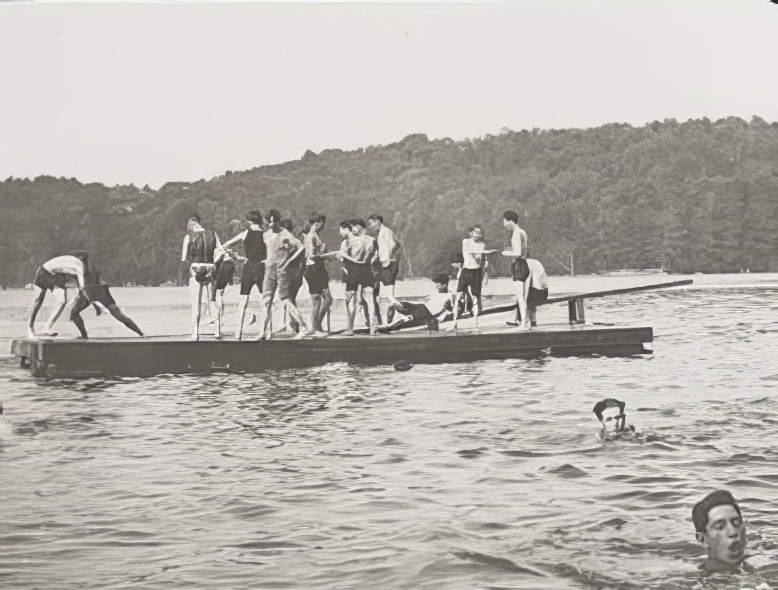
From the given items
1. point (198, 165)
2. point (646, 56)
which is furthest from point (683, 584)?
point (198, 165)

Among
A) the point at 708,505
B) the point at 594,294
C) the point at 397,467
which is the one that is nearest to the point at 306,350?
the point at 594,294

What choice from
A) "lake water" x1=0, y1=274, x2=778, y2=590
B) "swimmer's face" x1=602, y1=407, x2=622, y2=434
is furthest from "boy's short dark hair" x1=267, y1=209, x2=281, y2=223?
"swimmer's face" x1=602, y1=407, x2=622, y2=434

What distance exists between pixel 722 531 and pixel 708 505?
11 centimetres

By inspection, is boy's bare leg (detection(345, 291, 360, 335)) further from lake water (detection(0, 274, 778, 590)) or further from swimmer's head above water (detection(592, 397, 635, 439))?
swimmer's head above water (detection(592, 397, 635, 439))

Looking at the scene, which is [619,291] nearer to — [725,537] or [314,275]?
[314,275]

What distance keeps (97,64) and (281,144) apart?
4.00ft

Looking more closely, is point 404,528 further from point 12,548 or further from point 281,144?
point 281,144

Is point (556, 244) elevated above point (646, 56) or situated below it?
below

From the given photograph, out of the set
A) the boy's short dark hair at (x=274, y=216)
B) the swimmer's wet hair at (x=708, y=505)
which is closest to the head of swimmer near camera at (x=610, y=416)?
the swimmer's wet hair at (x=708, y=505)

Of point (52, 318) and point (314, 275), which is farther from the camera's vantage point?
point (314, 275)

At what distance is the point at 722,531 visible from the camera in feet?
14.2

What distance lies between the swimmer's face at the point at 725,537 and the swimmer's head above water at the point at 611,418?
2.30 m

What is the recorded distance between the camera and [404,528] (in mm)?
4922

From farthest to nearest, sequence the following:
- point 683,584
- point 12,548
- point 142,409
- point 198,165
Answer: point 142,409 < point 198,165 < point 12,548 < point 683,584
